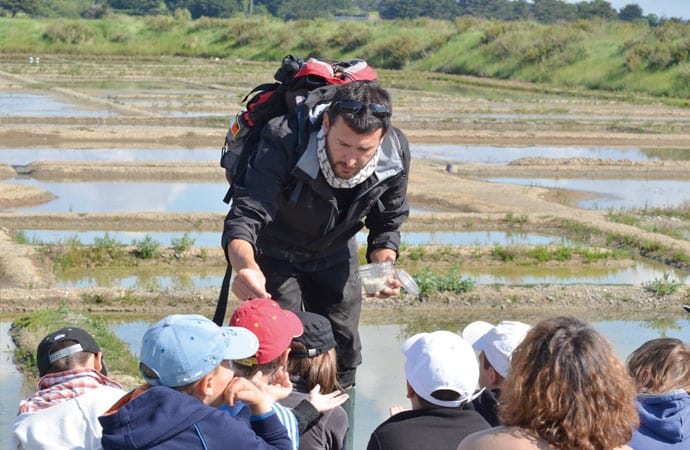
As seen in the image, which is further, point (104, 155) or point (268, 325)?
point (104, 155)

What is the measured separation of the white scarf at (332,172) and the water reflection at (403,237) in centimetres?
712

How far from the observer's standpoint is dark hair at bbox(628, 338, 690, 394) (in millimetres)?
3250

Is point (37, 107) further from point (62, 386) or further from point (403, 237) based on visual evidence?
point (62, 386)

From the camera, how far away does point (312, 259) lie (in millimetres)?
4121

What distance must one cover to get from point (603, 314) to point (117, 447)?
21.9ft

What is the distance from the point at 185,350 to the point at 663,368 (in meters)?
1.48

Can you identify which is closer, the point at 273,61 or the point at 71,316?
the point at 71,316

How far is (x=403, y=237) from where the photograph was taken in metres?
11.6

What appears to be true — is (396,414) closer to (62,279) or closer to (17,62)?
(62,279)

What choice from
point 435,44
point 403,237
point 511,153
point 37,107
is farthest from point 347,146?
point 435,44

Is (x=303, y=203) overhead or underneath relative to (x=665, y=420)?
overhead

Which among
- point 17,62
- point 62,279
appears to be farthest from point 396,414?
point 17,62

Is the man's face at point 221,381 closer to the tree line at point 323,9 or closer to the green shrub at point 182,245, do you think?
the green shrub at point 182,245

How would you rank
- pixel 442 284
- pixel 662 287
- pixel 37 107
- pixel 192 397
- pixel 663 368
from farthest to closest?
pixel 37 107 < pixel 662 287 < pixel 442 284 < pixel 663 368 < pixel 192 397
